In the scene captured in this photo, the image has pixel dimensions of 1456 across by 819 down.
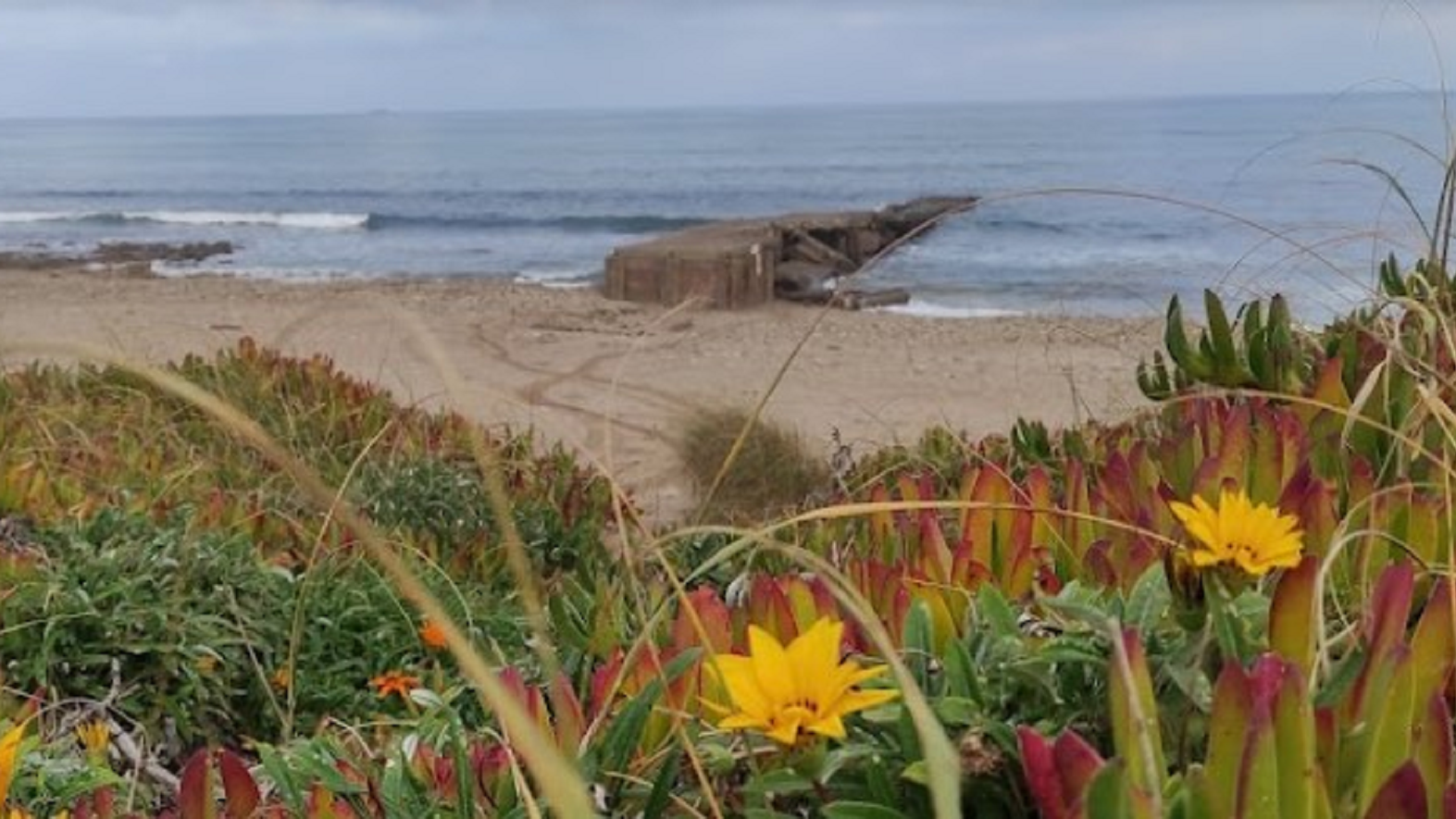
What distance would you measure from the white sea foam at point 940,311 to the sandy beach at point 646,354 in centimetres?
86

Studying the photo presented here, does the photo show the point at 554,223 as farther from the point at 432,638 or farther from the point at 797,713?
the point at 797,713

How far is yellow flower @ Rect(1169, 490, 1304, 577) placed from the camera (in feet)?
3.94

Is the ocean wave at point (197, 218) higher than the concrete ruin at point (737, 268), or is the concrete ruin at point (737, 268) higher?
the concrete ruin at point (737, 268)

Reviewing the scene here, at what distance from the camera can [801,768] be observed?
1156 millimetres

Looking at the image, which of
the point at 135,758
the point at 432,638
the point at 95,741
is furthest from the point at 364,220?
the point at 95,741

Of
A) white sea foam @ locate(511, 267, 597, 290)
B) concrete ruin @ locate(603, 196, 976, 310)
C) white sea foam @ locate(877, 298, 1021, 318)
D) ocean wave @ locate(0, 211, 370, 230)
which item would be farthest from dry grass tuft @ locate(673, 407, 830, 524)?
ocean wave @ locate(0, 211, 370, 230)

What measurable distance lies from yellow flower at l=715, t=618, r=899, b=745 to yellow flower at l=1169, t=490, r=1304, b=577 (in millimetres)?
270

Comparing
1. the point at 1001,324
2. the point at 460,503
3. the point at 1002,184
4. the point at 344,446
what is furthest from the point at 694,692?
the point at 1002,184

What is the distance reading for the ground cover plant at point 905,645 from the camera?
1.07 meters

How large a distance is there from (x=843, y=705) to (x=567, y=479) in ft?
15.8

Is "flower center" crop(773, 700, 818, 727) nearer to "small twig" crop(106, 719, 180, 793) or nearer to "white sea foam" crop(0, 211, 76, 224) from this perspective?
"small twig" crop(106, 719, 180, 793)

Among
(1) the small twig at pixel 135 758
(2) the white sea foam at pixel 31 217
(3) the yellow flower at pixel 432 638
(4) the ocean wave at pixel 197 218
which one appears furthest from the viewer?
(2) the white sea foam at pixel 31 217

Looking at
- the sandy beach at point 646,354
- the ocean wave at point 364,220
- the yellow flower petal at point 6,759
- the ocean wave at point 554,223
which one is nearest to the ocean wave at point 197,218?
the ocean wave at point 364,220

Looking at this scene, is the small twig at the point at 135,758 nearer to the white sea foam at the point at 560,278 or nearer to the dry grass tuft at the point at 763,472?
the dry grass tuft at the point at 763,472
